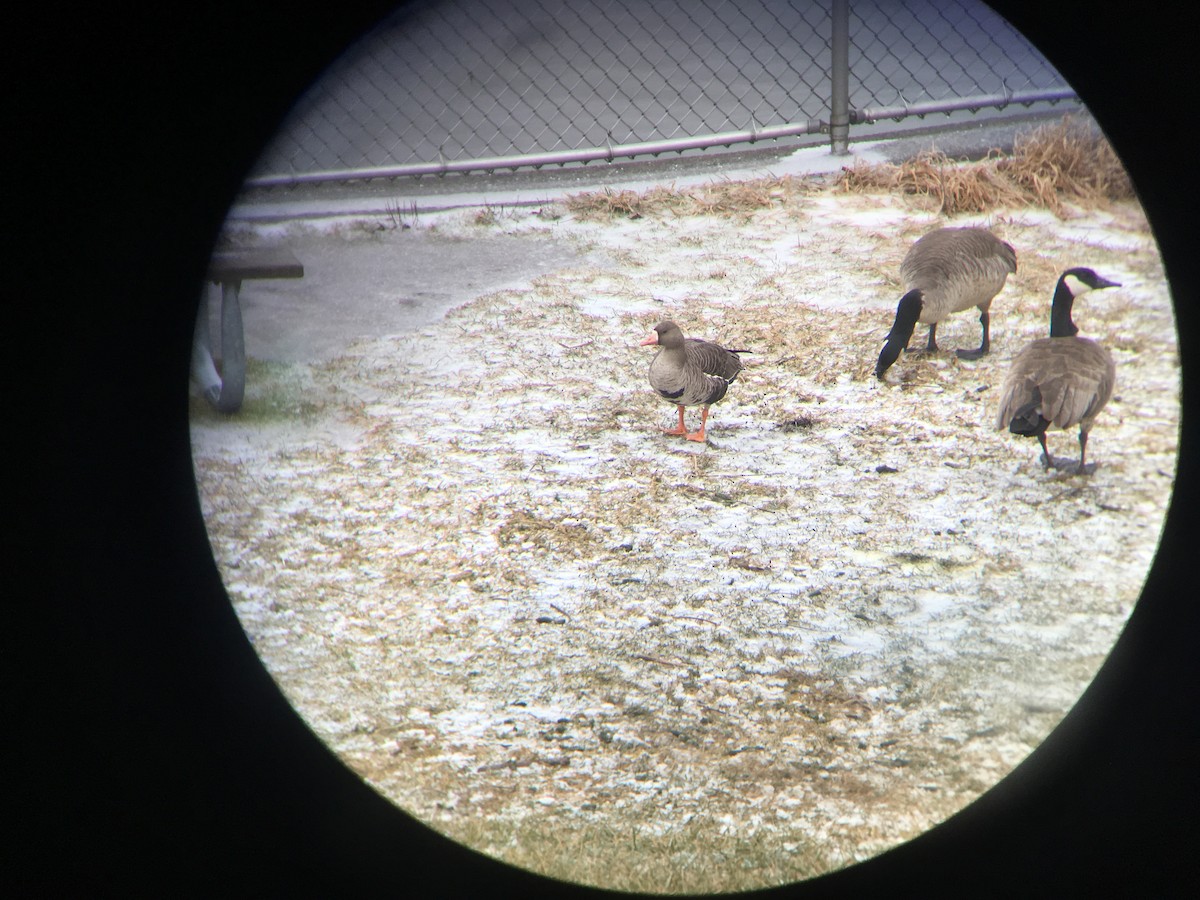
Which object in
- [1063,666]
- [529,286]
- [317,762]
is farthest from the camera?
[529,286]

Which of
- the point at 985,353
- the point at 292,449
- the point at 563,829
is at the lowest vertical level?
the point at 563,829

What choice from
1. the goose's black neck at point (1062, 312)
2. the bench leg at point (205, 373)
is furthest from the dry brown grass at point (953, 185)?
the bench leg at point (205, 373)

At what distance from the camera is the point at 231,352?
3.08 metres

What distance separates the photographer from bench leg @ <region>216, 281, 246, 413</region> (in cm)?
299

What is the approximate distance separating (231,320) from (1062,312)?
2.49 meters

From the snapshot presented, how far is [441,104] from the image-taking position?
5594 millimetres

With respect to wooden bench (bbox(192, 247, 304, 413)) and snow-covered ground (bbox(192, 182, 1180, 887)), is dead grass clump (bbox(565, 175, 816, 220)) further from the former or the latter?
wooden bench (bbox(192, 247, 304, 413))

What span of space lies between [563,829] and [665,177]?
3999 mm

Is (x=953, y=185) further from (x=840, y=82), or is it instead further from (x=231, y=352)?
(x=231, y=352)

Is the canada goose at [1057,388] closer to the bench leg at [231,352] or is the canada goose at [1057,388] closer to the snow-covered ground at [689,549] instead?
the snow-covered ground at [689,549]

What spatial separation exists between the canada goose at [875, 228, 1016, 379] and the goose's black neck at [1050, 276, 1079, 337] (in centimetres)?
39

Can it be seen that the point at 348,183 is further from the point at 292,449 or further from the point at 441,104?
the point at 292,449

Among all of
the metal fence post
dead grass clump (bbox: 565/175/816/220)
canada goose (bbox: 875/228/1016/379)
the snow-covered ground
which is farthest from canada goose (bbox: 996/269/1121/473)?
the metal fence post

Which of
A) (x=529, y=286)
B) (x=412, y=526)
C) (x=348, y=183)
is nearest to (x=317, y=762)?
(x=412, y=526)
